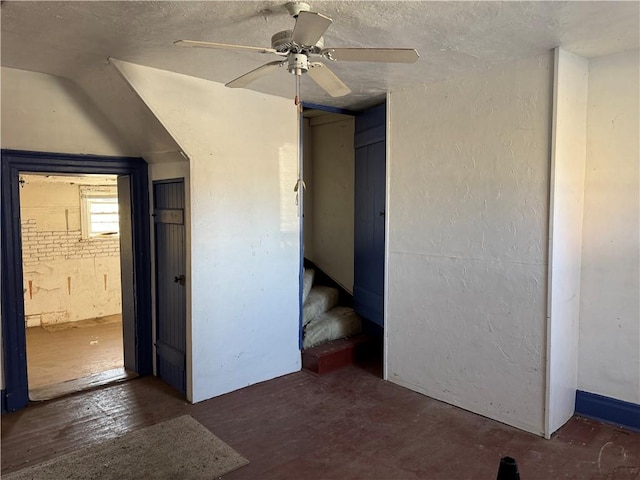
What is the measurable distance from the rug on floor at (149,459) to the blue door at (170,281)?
2.34ft

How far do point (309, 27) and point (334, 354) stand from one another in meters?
3.13

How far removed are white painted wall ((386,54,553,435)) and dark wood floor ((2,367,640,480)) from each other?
268 millimetres

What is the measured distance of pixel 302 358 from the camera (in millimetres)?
4242

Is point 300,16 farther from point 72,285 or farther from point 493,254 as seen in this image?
point 72,285

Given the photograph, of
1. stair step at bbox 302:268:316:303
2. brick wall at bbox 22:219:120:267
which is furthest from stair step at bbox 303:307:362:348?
brick wall at bbox 22:219:120:267

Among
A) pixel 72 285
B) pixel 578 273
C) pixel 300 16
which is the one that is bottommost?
pixel 72 285

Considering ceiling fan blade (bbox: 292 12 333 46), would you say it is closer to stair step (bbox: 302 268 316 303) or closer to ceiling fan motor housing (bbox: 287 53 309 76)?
ceiling fan motor housing (bbox: 287 53 309 76)

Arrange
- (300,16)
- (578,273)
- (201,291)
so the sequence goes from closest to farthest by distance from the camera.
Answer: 1. (300,16)
2. (578,273)
3. (201,291)

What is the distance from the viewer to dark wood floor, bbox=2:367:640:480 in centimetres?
266

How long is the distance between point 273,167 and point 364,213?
106 cm

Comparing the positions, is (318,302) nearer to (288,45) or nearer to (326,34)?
(326,34)

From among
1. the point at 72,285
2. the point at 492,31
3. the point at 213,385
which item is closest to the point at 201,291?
the point at 213,385

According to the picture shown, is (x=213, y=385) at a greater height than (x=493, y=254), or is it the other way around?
(x=493, y=254)

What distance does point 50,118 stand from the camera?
3.43 metres
